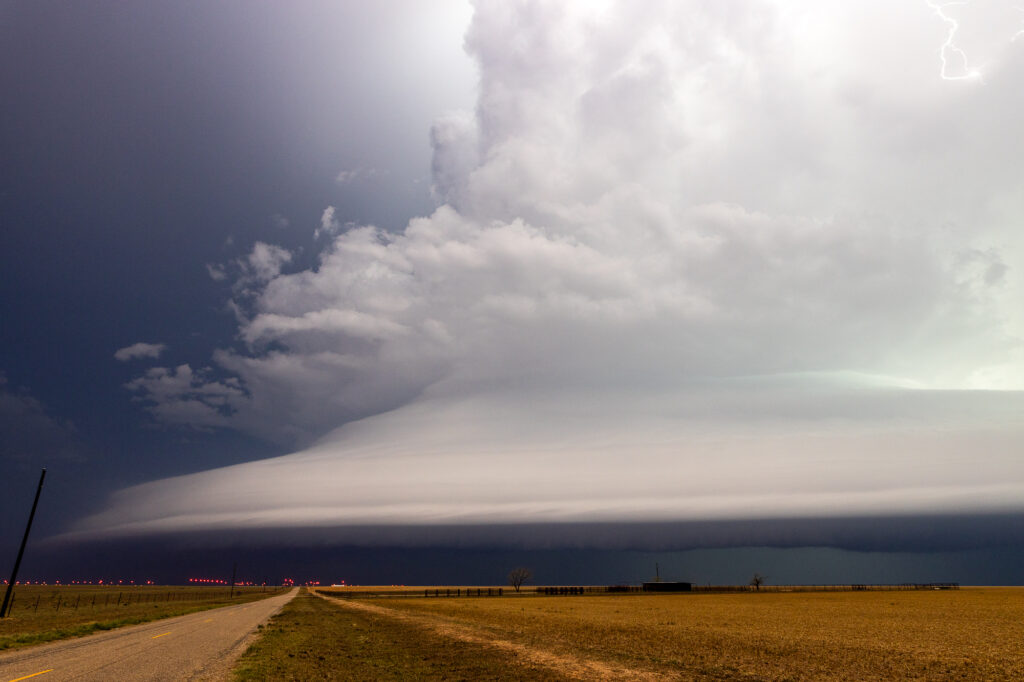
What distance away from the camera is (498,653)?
1205 inches

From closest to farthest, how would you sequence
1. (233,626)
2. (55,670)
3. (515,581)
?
1. (55,670)
2. (233,626)
3. (515,581)

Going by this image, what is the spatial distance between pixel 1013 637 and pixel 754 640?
19744 millimetres

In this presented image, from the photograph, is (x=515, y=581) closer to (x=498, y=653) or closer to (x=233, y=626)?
(x=233, y=626)

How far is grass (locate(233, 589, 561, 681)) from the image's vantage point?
924 inches

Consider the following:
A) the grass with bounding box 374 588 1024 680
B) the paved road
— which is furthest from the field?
the paved road

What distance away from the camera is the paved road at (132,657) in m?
21.7

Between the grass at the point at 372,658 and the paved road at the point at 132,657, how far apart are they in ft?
4.77

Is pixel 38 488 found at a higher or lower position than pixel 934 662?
higher

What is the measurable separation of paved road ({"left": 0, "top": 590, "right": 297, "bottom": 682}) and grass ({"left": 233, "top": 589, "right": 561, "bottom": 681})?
146 centimetres

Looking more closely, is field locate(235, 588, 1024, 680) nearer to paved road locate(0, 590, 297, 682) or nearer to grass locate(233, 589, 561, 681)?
grass locate(233, 589, 561, 681)

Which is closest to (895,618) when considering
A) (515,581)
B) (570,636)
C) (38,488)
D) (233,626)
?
(570,636)

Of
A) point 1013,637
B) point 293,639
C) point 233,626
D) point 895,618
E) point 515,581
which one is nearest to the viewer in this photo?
point 293,639

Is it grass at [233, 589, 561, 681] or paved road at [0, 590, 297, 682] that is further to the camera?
grass at [233, 589, 561, 681]

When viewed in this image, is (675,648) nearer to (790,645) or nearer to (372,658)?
(790,645)
